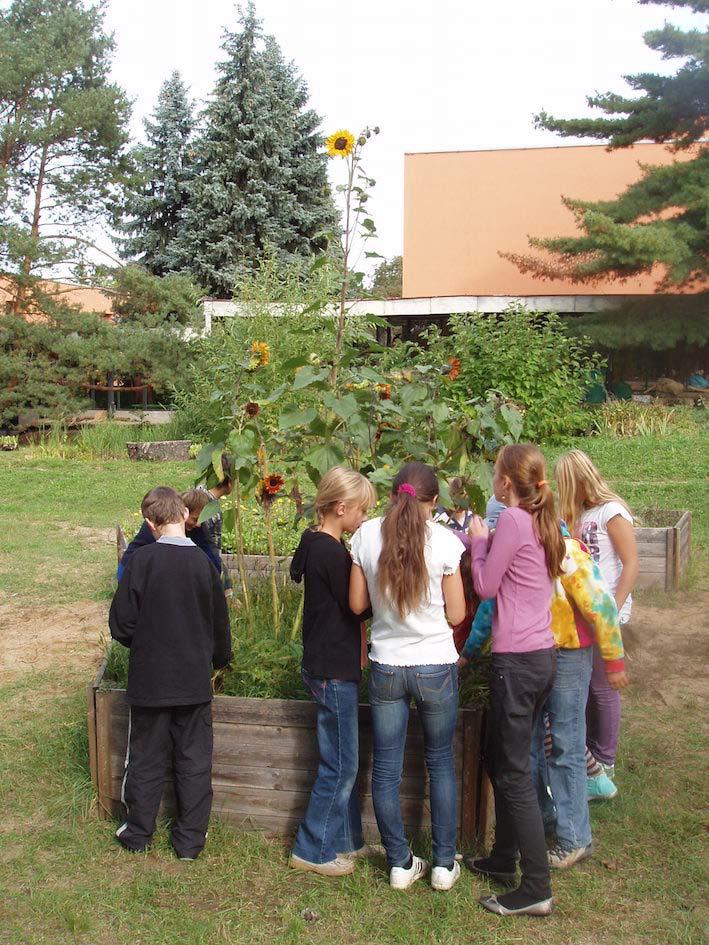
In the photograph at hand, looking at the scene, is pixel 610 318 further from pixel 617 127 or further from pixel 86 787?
pixel 86 787

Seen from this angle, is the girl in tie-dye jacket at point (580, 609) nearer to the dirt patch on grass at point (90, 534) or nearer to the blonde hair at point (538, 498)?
the blonde hair at point (538, 498)

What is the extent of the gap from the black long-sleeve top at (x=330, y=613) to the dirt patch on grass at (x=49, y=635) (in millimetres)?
2627

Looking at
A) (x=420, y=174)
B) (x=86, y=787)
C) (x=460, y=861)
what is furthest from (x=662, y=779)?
(x=420, y=174)

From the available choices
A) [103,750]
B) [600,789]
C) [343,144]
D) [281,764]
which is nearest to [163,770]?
[103,750]

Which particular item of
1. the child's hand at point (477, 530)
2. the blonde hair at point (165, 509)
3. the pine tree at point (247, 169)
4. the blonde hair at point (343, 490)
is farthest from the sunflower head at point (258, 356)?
the pine tree at point (247, 169)

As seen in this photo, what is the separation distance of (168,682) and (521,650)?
1315 mm

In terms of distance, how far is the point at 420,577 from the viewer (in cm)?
312

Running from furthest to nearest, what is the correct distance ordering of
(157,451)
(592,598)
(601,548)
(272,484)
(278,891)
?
1. (157,451)
2. (601,548)
3. (272,484)
4. (592,598)
5. (278,891)

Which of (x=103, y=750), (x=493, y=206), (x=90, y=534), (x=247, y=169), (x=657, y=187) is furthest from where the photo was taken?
(x=247, y=169)

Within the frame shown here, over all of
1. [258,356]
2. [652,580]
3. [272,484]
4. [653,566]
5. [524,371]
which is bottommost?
[652,580]

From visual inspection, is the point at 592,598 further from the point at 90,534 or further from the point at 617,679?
the point at 90,534

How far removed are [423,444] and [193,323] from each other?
1648cm

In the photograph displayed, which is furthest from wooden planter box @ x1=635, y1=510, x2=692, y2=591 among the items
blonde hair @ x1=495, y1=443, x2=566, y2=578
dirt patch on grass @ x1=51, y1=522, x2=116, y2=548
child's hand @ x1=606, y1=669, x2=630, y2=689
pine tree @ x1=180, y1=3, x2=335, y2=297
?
pine tree @ x1=180, y1=3, x2=335, y2=297

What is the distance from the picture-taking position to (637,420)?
16750 mm
